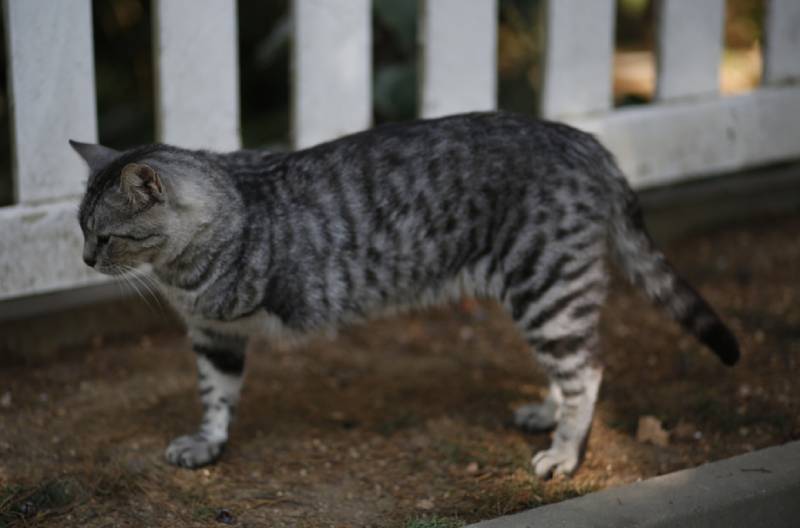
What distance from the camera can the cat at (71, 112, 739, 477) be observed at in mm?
3906

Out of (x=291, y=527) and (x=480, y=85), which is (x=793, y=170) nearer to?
(x=480, y=85)

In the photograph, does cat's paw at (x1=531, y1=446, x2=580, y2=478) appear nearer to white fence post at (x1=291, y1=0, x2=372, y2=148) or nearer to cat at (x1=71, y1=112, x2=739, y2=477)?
cat at (x1=71, y1=112, x2=739, y2=477)

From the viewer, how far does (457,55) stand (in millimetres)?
4949

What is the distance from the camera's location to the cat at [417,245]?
3.91 m

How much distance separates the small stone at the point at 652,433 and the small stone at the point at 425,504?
2.83ft

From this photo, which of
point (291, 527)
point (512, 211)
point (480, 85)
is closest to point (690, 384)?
point (512, 211)

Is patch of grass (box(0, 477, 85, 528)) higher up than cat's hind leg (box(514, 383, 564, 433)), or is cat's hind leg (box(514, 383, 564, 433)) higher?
patch of grass (box(0, 477, 85, 528))

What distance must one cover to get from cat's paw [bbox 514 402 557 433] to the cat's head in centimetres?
137

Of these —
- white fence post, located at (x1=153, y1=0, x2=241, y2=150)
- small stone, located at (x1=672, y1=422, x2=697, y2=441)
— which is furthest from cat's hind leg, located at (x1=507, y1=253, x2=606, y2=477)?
white fence post, located at (x1=153, y1=0, x2=241, y2=150)

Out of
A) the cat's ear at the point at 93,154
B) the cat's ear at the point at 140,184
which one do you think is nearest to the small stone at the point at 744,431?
the cat's ear at the point at 140,184

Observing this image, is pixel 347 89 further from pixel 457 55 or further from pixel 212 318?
pixel 212 318

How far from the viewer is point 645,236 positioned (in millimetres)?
4152

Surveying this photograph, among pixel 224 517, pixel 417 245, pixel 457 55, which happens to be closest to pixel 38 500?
pixel 224 517

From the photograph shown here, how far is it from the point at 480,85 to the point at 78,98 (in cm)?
162
